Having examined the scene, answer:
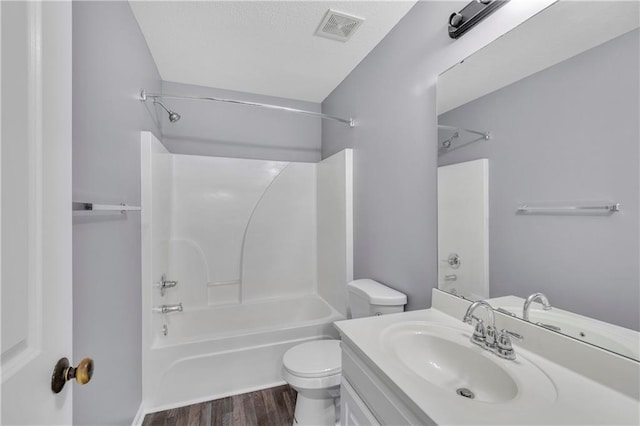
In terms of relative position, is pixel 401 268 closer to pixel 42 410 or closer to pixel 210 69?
pixel 42 410

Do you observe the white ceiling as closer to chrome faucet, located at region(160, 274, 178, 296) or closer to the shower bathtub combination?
the shower bathtub combination

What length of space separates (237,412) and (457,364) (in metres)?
1.52

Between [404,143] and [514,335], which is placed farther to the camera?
[404,143]

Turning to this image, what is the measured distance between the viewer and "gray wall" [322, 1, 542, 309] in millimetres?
1376

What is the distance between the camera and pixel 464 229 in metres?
1.25

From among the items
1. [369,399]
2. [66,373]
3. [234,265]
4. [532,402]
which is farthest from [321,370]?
[234,265]

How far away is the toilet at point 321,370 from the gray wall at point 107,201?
87 centimetres

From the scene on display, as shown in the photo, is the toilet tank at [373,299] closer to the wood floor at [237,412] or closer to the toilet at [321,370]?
the toilet at [321,370]

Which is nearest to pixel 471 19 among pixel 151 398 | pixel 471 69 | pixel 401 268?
pixel 471 69

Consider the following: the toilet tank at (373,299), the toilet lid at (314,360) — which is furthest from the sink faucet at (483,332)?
the toilet lid at (314,360)

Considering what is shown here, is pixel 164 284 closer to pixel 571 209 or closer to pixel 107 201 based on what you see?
pixel 107 201

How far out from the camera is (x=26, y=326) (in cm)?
49

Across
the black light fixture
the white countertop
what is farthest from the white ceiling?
the white countertop

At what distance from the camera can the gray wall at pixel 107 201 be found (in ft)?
3.24
